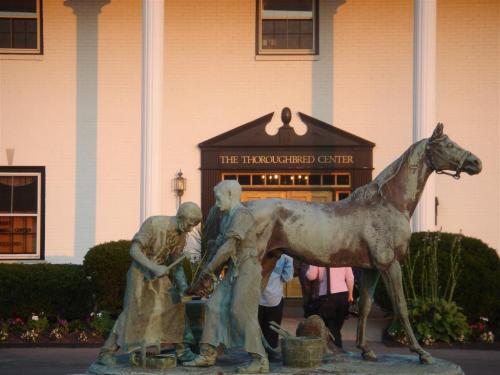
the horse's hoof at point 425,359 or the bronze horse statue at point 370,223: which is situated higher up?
the bronze horse statue at point 370,223

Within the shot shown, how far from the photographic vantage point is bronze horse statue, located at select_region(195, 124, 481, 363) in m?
7.18

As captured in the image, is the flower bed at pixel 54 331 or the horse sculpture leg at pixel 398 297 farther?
the flower bed at pixel 54 331

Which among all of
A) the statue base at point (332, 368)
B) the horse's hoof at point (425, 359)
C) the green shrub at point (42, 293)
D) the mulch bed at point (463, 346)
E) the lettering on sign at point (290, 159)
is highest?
the lettering on sign at point (290, 159)

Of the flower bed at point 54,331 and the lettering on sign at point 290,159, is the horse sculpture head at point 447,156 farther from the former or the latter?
the lettering on sign at point 290,159

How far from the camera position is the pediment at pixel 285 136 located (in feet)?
61.3

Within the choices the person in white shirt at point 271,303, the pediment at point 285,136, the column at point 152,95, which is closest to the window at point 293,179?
the pediment at point 285,136

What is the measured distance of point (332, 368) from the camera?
6.97 m

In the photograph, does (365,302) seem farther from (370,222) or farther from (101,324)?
(101,324)

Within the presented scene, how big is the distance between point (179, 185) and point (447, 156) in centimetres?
1167

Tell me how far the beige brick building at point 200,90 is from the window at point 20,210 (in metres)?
0.05

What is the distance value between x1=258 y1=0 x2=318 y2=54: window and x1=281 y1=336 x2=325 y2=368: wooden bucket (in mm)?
12721

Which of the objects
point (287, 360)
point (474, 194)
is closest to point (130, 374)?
point (287, 360)

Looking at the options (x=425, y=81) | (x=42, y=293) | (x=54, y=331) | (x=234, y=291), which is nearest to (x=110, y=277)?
(x=42, y=293)

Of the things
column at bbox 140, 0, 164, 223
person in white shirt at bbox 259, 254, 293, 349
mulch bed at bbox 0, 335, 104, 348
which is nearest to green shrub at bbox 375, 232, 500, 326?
person in white shirt at bbox 259, 254, 293, 349
